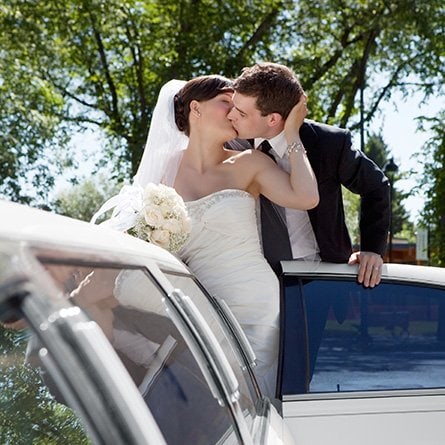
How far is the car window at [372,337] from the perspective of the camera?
389 cm

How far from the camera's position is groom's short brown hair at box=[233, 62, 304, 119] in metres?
4.31

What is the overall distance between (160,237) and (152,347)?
1.91 m

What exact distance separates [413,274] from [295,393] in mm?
667

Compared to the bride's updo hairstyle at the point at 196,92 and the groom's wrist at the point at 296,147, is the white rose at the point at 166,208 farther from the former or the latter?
the bride's updo hairstyle at the point at 196,92

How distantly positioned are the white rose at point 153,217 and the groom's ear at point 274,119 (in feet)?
2.55

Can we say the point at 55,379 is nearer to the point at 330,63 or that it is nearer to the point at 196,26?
the point at 196,26

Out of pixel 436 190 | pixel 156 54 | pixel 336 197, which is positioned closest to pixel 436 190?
pixel 436 190

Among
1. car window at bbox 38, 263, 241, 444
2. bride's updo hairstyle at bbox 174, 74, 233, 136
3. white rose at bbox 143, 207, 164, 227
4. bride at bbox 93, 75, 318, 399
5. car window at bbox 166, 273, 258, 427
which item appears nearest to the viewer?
car window at bbox 38, 263, 241, 444

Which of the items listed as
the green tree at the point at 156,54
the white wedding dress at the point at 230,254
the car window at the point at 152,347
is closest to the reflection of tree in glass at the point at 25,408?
the car window at the point at 152,347

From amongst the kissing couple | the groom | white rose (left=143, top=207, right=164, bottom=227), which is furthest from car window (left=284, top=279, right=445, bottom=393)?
white rose (left=143, top=207, right=164, bottom=227)

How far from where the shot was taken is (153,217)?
12.6ft

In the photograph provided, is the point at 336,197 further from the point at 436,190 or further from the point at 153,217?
the point at 436,190

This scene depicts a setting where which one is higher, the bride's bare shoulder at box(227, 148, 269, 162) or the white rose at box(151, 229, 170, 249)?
the bride's bare shoulder at box(227, 148, 269, 162)

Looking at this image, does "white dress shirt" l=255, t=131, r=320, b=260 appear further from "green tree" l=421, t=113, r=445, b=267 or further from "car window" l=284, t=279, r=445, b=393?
"green tree" l=421, t=113, r=445, b=267
